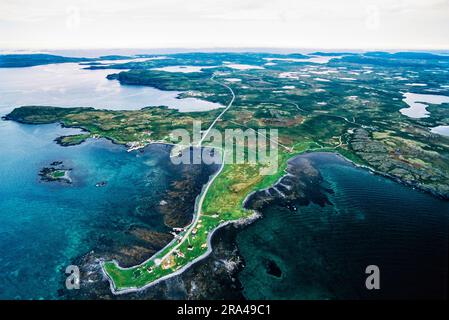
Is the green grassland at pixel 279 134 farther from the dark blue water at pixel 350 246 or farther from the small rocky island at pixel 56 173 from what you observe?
the small rocky island at pixel 56 173

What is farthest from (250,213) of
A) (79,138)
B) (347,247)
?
(79,138)

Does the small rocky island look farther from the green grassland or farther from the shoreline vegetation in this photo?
the shoreline vegetation

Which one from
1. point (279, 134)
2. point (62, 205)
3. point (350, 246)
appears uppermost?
point (279, 134)

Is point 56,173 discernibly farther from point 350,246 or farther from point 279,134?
point 350,246

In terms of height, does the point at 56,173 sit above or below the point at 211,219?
above

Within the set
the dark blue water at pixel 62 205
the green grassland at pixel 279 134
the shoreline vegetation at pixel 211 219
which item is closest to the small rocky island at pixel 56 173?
the dark blue water at pixel 62 205

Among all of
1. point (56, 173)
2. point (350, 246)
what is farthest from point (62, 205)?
point (350, 246)
